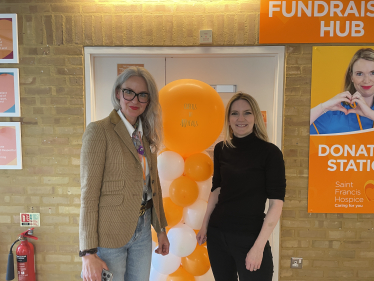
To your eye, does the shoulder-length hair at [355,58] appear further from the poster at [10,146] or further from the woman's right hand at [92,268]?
the poster at [10,146]

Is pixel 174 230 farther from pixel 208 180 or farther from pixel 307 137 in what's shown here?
pixel 307 137

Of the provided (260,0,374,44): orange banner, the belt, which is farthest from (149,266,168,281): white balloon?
(260,0,374,44): orange banner

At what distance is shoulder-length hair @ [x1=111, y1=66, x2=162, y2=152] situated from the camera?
1.28 meters

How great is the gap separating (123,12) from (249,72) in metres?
1.19

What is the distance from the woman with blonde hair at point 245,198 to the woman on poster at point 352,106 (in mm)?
1004

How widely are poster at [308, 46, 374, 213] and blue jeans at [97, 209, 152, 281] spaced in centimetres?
150

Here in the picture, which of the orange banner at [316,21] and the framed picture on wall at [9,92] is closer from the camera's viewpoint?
the orange banner at [316,21]

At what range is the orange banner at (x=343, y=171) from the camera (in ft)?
6.86

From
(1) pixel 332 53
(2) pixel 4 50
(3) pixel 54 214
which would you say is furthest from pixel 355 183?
(2) pixel 4 50

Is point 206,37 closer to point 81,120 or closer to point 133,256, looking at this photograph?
point 81,120

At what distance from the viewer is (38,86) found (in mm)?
2172

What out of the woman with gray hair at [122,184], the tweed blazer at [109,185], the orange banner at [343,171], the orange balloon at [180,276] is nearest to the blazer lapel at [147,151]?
the woman with gray hair at [122,184]

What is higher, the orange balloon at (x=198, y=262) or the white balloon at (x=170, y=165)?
the white balloon at (x=170, y=165)

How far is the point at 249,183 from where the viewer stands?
52.8 inches
